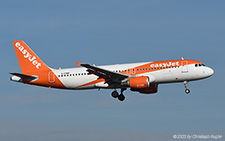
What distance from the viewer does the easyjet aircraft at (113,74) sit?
173 feet

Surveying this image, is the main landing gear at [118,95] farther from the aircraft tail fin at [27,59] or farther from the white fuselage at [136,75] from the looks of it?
the aircraft tail fin at [27,59]

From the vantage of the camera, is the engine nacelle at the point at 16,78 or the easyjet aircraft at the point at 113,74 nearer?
the easyjet aircraft at the point at 113,74

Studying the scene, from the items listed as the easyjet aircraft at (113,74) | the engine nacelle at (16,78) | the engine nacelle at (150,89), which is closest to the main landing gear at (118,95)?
the easyjet aircraft at (113,74)

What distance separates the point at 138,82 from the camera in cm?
5266

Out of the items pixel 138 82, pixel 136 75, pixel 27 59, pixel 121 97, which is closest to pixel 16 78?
pixel 27 59

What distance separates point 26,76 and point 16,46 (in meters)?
6.26

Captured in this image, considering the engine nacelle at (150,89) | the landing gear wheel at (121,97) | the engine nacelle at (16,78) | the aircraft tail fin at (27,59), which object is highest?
the aircraft tail fin at (27,59)

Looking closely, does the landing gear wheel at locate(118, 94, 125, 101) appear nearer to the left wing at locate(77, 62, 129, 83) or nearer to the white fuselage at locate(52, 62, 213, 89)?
the white fuselage at locate(52, 62, 213, 89)

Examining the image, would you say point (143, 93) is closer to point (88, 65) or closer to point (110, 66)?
point (110, 66)

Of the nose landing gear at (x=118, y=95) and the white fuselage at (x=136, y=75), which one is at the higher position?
the white fuselage at (x=136, y=75)

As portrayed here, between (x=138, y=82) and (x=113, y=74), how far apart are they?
321cm

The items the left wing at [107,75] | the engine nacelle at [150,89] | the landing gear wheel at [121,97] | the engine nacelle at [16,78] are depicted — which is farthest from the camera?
the landing gear wheel at [121,97]

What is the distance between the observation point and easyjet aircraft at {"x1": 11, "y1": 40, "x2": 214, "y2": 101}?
52656mm

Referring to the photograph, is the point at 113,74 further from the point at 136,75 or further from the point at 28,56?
the point at 28,56
